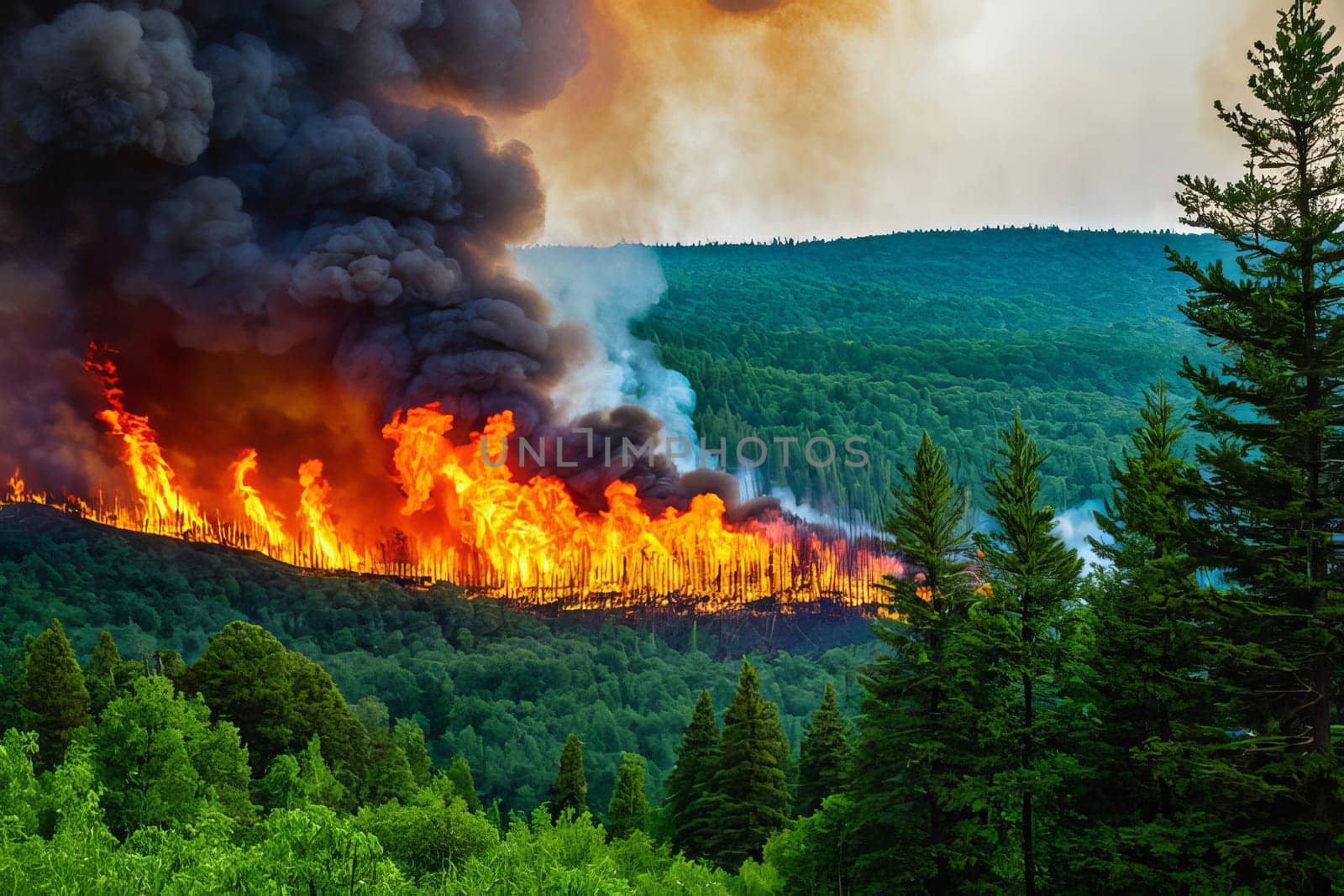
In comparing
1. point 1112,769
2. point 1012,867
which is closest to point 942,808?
point 1012,867

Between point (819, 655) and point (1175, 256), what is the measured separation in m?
70.5

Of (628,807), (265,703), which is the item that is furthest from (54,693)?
(628,807)

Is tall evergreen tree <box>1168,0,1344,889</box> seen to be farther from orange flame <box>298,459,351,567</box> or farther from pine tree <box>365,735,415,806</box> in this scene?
orange flame <box>298,459,351,567</box>

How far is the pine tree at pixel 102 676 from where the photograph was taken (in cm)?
4934

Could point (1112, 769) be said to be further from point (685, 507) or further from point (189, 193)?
point (189, 193)

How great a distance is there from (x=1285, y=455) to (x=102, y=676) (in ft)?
148

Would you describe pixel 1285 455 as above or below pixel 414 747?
above

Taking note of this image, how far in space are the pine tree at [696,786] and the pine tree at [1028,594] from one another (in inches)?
785

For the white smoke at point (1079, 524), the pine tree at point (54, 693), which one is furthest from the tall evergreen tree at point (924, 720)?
the white smoke at point (1079, 524)

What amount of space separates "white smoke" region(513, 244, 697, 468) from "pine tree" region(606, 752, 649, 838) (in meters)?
37.4

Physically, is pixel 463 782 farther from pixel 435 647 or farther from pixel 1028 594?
pixel 1028 594

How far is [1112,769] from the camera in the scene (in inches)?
1116

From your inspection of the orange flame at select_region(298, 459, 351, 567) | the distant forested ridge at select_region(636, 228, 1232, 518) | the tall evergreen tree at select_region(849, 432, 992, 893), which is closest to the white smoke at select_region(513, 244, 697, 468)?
the distant forested ridge at select_region(636, 228, 1232, 518)

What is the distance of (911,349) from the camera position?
17100cm
